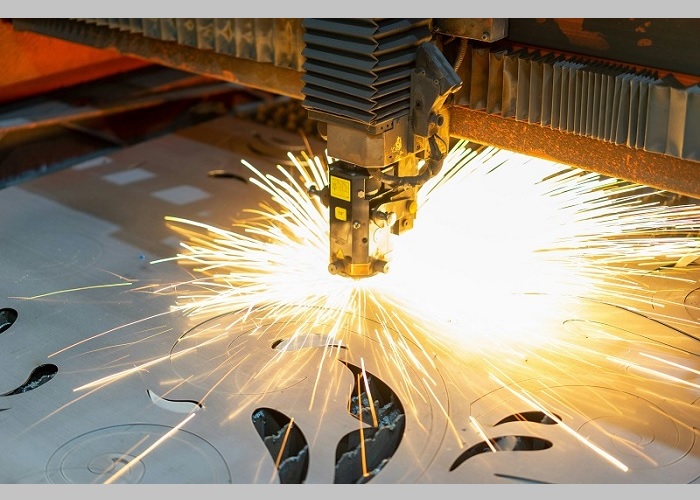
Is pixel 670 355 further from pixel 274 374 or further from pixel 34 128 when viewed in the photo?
pixel 34 128

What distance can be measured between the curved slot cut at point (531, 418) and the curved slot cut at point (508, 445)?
0.05 m

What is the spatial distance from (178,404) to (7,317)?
73 cm

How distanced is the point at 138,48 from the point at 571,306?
1704mm

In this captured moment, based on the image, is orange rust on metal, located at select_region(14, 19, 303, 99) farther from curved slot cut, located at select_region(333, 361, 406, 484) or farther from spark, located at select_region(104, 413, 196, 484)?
spark, located at select_region(104, 413, 196, 484)

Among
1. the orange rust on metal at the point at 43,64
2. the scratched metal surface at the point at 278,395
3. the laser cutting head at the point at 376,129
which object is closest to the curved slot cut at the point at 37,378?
the scratched metal surface at the point at 278,395

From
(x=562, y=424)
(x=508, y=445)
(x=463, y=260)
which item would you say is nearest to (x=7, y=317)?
(x=463, y=260)

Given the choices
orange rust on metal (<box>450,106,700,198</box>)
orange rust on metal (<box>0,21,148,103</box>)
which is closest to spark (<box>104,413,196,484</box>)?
orange rust on metal (<box>450,106,700,198</box>)

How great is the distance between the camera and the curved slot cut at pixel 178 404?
2.61 m

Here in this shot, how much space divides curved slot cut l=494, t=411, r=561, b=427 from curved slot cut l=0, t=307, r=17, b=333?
1.43 metres

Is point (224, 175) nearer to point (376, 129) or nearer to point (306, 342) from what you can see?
point (306, 342)

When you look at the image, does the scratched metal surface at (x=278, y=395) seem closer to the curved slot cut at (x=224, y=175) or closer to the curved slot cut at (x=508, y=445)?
the curved slot cut at (x=508, y=445)

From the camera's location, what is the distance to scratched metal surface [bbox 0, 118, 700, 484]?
2395 mm

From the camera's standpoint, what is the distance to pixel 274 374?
8.98 ft

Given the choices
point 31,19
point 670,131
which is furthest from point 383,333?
point 31,19
